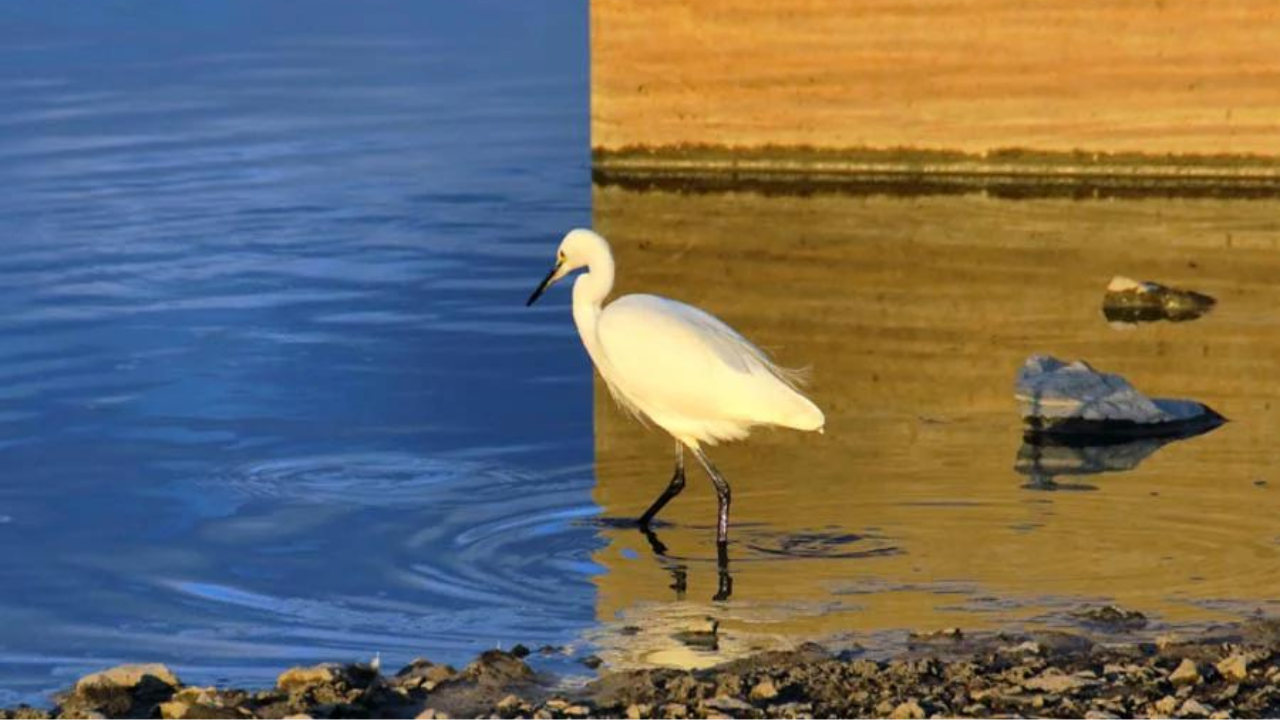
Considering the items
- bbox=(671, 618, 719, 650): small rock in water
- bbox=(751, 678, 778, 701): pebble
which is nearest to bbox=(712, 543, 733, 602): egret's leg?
bbox=(671, 618, 719, 650): small rock in water

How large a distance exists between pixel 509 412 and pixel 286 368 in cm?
139

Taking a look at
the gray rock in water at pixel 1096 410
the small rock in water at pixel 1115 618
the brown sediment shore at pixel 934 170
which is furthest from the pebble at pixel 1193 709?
the brown sediment shore at pixel 934 170

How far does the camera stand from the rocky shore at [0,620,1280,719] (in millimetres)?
7395

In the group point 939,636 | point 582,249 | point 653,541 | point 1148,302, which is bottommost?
point 653,541

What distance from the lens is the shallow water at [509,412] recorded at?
9.38m

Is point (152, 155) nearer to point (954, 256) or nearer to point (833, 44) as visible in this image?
point (833, 44)

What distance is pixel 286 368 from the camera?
1334 cm

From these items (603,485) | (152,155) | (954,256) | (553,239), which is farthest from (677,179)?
(603,485)

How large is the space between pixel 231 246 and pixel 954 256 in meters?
4.41

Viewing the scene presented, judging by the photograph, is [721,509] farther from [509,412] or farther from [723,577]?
[509,412]

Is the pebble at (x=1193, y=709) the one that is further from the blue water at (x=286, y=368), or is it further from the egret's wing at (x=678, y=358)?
the egret's wing at (x=678, y=358)

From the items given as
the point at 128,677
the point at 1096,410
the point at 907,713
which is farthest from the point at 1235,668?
the point at 1096,410

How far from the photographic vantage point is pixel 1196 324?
45.7ft

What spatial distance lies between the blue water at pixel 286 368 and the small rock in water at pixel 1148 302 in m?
2.92
